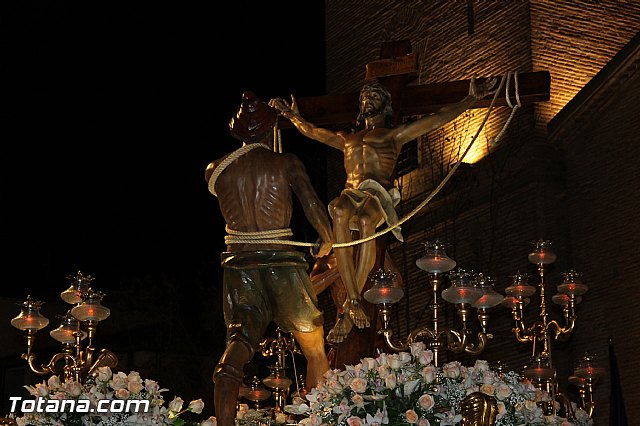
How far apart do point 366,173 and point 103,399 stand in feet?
12.9

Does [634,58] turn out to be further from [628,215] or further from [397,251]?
[397,251]

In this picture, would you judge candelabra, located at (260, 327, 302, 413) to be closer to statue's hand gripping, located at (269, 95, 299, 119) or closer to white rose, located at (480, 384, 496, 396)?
statue's hand gripping, located at (269, 95, 299, 119)

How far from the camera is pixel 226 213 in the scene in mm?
9742

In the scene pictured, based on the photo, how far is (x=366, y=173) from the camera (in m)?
11.8

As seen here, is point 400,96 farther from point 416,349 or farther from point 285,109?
point 416,349

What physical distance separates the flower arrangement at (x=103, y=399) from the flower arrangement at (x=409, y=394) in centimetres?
117

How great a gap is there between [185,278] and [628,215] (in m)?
10.8

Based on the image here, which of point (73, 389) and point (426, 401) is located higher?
point (73, 389)

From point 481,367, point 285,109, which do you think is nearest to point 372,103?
point 285,109

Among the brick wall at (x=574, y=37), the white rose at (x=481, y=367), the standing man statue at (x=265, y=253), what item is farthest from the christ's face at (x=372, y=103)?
the brick wall at (x=574, y=37)

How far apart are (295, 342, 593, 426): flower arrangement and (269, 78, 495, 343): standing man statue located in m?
2.43

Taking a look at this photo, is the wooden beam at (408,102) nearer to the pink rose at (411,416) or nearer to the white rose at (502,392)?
the white rose at (502,392)

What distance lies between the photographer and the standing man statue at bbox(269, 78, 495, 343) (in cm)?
1077

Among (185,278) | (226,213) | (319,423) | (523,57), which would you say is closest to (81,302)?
(226,213)
